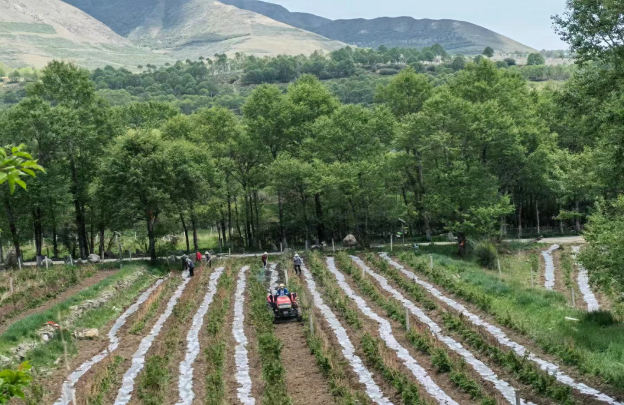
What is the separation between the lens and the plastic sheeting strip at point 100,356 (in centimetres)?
1994

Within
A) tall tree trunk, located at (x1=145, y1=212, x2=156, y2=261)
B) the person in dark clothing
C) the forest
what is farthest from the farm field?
the forest

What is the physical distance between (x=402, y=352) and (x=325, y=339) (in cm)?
345

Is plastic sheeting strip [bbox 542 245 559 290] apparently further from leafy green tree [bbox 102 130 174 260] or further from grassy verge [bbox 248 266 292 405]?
leafy green tree [bbox 102 130 174 260]

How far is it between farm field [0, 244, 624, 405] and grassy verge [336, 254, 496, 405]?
0.23 ft

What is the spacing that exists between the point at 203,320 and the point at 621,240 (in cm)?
1962

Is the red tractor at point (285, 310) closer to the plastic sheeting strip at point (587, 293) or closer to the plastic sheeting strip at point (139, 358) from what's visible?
the plastic sheeting strip at point (139, 358)

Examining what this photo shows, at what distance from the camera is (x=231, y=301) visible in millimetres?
35562

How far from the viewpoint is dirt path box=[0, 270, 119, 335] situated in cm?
2958

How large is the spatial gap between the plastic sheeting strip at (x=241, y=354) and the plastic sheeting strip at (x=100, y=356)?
5187mm

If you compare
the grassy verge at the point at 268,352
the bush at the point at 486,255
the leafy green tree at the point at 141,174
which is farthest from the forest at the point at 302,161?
the grassy verge at the point at 268,352

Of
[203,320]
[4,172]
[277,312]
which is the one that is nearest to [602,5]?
[277,312]

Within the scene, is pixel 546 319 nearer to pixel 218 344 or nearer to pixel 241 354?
pixel 241 354

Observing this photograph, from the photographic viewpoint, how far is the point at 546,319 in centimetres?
2611

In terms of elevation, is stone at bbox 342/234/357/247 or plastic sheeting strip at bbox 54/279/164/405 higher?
stone at bbox 342/234/357/247
